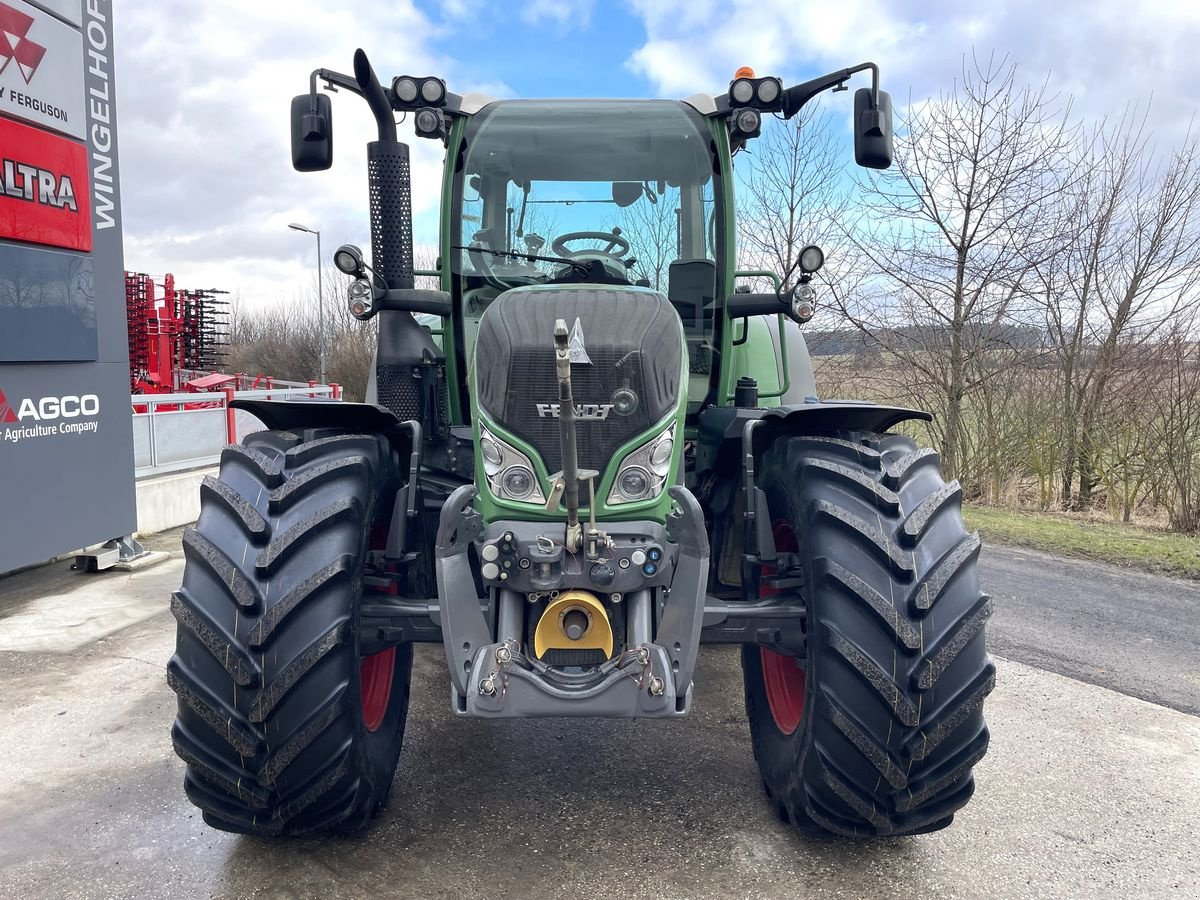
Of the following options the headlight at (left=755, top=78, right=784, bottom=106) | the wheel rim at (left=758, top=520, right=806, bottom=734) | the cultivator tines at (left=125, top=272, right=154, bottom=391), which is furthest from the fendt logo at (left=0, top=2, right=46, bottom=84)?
the cultivator tines at (left=125, top=272, right=154, bottom=391)

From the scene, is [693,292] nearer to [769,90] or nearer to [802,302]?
[802,302]

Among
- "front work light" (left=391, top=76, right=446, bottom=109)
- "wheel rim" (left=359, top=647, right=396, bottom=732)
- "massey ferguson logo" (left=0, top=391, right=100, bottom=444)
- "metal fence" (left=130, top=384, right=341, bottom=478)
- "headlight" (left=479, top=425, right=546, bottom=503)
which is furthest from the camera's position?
"metal fence" (left=130, top=384, right=341, bottom=478)

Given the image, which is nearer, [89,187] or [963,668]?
[963,668]

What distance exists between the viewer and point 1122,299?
10766mm

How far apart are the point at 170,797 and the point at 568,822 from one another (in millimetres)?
1443

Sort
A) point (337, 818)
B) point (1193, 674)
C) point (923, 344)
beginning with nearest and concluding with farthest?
point (337, 818), point (1193, 674), point (923, 344)

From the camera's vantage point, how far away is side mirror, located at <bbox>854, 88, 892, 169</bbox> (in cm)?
344

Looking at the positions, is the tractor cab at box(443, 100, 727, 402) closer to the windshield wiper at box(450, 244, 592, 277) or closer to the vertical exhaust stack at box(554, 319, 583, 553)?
the windshield wiper at box(450, 244, 592, 277)

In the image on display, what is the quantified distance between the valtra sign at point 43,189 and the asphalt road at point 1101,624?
6532mm

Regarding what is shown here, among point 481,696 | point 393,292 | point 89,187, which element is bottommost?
point 481,696

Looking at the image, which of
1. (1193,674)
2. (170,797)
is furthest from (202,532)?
(1193,674)

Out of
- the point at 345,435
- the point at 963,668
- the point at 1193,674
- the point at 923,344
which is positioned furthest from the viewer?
the point at 923,344

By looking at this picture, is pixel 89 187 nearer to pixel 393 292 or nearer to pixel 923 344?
pixel 393 292

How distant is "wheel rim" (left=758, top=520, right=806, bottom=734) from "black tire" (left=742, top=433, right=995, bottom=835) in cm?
31
